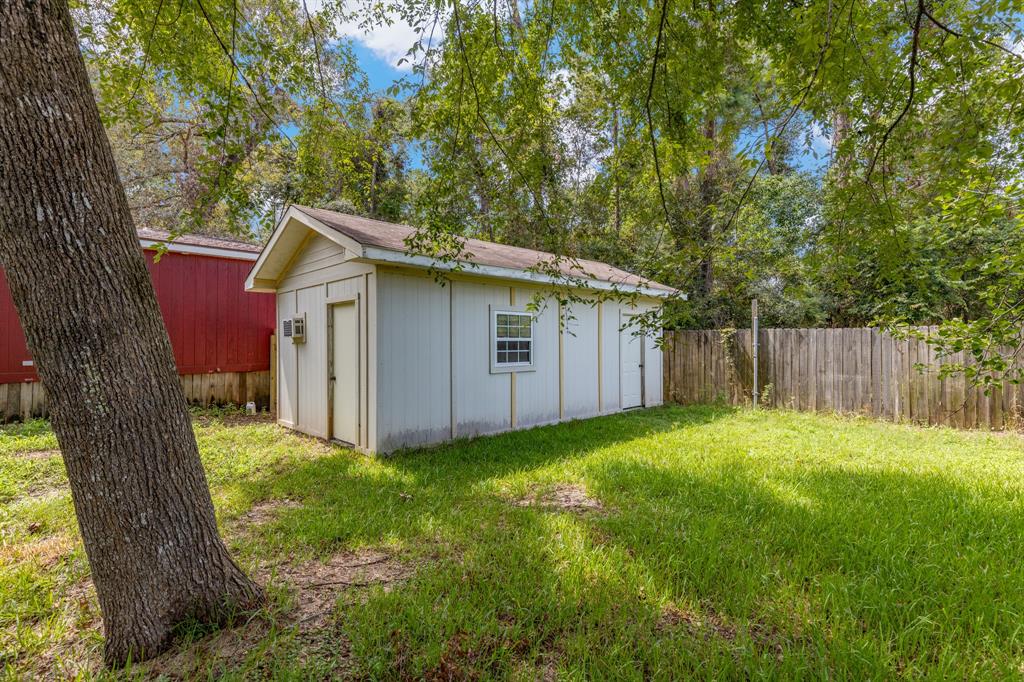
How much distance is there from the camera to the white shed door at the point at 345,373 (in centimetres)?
570

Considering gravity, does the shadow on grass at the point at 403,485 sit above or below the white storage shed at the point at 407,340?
below

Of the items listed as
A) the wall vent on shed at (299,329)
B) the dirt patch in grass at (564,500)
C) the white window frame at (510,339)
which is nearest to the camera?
the dirt patch in grass at (564,500)

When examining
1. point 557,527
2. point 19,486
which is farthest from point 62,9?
point 19,486

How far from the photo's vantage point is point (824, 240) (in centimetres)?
264

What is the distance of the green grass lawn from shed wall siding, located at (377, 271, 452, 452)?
62 cm

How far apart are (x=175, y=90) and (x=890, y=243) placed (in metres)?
5.87

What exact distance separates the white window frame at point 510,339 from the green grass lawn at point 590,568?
70.7 inches

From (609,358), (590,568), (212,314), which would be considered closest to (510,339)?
(609,358)

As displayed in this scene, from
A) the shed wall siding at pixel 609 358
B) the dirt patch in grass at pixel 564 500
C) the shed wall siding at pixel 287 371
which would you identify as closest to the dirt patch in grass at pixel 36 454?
the shed wall siding at pixel 287 371

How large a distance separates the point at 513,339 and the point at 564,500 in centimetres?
330

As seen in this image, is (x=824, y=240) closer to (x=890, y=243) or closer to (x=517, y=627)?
(x=890, y=243)

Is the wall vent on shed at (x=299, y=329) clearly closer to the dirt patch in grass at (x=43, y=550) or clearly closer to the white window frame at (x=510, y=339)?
the white window frame at (x=510, y=339)

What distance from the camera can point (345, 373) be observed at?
594cm

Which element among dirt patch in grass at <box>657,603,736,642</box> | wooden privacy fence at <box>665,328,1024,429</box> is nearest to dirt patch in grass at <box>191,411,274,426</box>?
wooden privacy fence at <box>665,328,1024,429</box>
